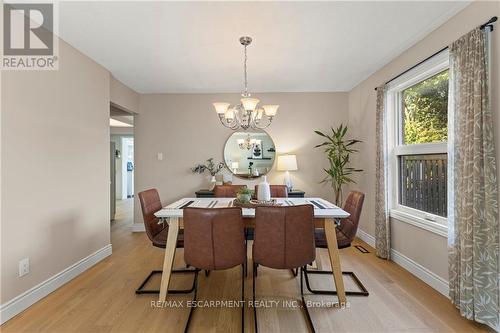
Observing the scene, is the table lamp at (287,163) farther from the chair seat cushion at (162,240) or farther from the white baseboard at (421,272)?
the chair seat cushion at (162,240)

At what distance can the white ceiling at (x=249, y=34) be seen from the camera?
6.61 ft

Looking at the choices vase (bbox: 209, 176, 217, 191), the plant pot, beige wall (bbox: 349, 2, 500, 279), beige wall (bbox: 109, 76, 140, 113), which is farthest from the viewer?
vase (bbox: 209, 176, 217, 191)

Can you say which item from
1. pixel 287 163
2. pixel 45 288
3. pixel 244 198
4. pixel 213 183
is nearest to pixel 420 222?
pixel 244 198

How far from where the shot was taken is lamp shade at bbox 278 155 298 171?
4.14 meters

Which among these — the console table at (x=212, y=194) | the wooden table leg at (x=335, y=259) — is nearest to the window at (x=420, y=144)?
the wooden table leg at (x=335, y=259)

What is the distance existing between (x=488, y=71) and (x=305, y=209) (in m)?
1.76

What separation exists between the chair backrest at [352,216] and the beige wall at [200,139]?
73.3 inches

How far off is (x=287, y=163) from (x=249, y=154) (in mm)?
751

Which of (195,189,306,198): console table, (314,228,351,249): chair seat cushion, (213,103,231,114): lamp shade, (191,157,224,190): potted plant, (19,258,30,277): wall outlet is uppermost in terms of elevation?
(213,103,231,114): lamp shade

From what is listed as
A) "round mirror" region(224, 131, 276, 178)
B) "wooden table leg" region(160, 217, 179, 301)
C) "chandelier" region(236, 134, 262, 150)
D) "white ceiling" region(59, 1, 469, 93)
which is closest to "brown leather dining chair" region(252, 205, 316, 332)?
"wooden table leg" region(160, 217, 179, 301)

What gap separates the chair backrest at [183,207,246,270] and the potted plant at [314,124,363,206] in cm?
257

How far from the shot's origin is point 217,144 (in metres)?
4.44

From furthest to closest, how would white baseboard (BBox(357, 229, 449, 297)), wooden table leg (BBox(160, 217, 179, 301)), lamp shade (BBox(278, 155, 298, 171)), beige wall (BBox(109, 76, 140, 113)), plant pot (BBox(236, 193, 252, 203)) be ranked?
lamp shade (BBox(278, 155, 298, 171)) < beige wall (BBox(109, 76, 140, 113)) < plant pot (BBox(236, 193, 252, 203)) < white baseboard (BBox(357, 229, 449, 297)) < wooden table leg (BBox(160, 217, 179, 301))

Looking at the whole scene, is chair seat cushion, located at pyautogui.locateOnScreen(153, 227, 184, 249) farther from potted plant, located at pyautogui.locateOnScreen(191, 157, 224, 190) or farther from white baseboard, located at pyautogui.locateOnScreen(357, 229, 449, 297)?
white baseboard, located at pyautogui.locateOnScreen(357, 229, 449, 297)
